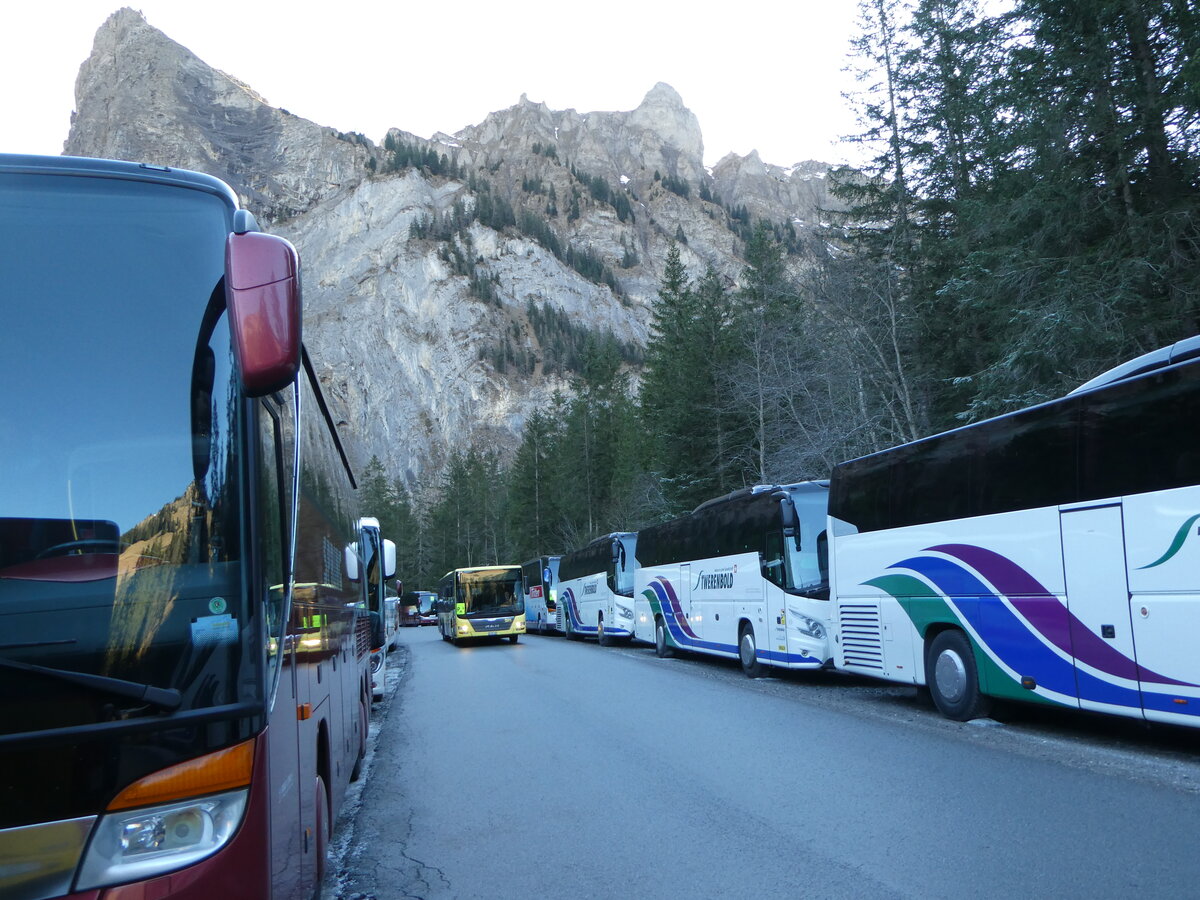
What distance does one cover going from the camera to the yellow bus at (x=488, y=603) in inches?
1399

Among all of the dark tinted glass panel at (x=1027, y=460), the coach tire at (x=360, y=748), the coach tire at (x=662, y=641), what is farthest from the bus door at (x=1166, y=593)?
the coach tire at (x=662, y=641)

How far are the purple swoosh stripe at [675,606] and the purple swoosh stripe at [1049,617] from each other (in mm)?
11670

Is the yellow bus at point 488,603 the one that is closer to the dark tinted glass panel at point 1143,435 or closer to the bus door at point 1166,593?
the dark tinted glass panel at point 1143,435

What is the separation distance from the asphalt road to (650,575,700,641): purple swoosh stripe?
9259 mm

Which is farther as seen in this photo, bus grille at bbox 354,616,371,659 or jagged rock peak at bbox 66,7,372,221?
jagged rock peak at bbox 66,7,372,221

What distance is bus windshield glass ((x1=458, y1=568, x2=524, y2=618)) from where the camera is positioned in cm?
3562

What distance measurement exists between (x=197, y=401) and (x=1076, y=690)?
8.91 m

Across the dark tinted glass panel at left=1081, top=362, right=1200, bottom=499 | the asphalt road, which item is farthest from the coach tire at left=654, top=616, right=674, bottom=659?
the dark tinted glass panel at left=1081, top=362, right=1200, bottom=499

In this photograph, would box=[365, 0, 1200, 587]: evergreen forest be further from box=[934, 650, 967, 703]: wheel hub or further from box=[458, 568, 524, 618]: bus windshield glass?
box=[458, 568, 524, 618]: bus windshield glass

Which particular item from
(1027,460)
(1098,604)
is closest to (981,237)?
(1027,460)

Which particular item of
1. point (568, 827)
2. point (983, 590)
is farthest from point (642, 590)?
point (568, 827)

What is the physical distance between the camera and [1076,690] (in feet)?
30.9

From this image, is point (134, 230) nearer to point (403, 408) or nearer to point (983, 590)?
point (983, 590)

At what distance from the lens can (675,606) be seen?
78.2 ft
